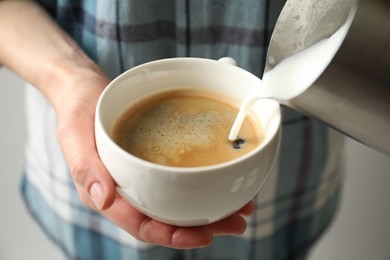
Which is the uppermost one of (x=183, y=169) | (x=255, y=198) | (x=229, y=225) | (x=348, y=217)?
(x=183, y=169)

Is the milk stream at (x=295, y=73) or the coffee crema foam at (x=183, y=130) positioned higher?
the milk stream at (x=295, y=73)

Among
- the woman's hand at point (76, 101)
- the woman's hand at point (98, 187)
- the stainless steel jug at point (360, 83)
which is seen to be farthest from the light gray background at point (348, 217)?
the stainless steel jug at point (360, 83)

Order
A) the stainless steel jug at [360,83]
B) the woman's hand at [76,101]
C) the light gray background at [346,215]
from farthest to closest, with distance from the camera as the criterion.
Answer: the light gray background at [346,215]
the woman's hand at [76,101]
the stainless steel jug at [360,83]

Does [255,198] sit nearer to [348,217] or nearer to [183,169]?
[183,169]

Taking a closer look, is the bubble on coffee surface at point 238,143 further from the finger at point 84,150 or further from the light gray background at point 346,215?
the light gray background at point 346,215

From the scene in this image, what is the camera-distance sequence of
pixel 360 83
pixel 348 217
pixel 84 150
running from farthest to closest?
1. pixel 348 217
2. pixel 84 150
3. pixel 360 83

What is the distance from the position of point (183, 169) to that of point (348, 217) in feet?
2.84

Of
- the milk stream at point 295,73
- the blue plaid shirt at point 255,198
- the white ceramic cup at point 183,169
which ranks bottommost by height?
the blue plaid shirt at point 255,198

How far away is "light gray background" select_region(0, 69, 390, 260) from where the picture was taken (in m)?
1.17

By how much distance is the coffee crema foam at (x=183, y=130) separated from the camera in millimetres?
494

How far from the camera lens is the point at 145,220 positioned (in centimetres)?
51

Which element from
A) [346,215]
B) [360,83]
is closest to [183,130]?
[360,83]

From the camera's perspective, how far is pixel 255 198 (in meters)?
0.77

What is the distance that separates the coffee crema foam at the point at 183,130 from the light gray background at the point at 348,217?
67cm
